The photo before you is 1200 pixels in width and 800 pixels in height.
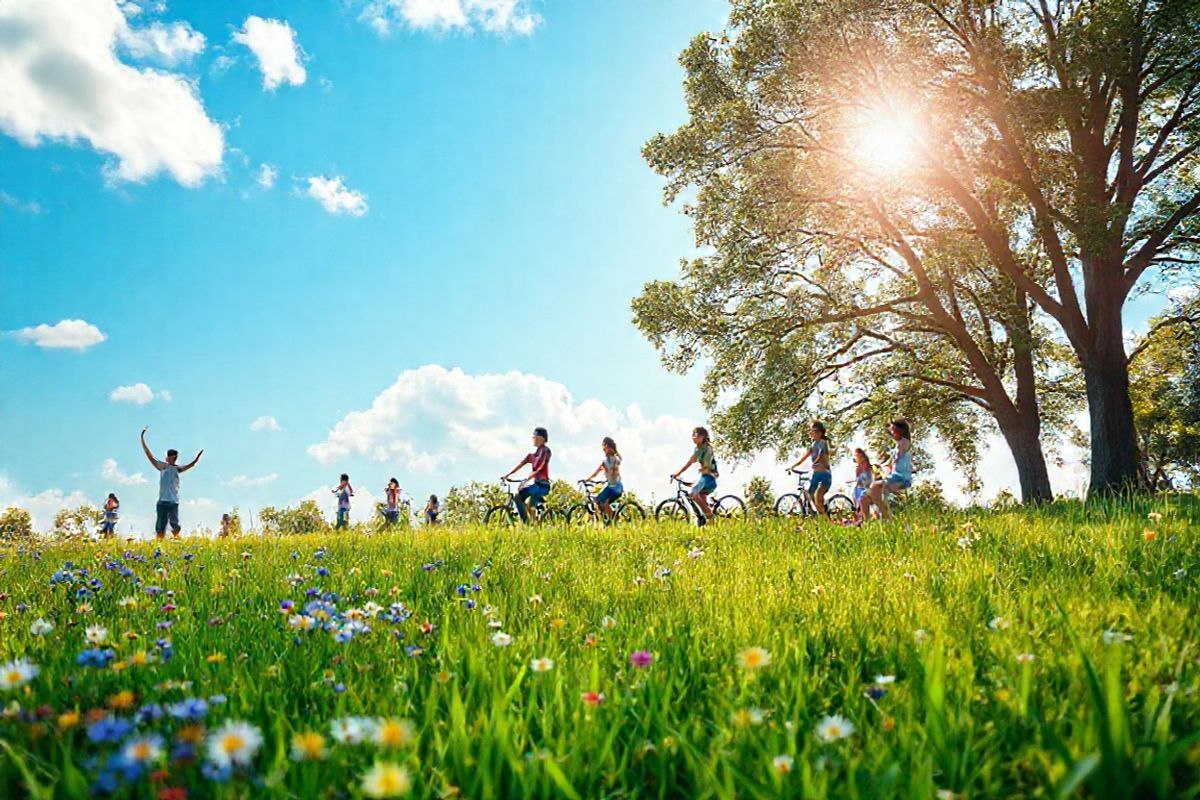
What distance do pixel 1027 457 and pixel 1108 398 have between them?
2.97 m

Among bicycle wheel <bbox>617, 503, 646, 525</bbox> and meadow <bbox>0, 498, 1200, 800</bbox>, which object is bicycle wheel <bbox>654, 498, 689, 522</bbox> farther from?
meadow <bbox>0, 498, 1200, 800</bbox>

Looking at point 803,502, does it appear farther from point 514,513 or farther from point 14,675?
point 14,675

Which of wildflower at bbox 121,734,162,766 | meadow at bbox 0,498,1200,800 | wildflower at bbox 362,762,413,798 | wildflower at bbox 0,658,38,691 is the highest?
wildflower at bbox 0,658,38,691

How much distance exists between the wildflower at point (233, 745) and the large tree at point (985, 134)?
16779mm

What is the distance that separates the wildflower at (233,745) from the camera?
64.3 inches

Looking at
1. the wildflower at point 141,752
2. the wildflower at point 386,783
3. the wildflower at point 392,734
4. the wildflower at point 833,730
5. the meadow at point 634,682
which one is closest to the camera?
the wildflower at point 386,783

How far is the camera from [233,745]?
5.46 ft

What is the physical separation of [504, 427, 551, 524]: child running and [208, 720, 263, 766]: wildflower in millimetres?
12335

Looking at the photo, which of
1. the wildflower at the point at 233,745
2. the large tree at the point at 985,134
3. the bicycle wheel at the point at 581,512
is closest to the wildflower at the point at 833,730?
the wildflower at the point at 233,745

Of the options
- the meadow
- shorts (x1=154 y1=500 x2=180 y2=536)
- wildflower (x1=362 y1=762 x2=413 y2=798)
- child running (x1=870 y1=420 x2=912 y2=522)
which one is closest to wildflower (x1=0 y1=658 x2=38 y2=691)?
the meadow

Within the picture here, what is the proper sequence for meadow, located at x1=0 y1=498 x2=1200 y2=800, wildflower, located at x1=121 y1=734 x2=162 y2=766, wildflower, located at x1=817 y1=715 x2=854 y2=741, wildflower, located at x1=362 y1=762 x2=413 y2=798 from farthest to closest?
wildflower, located at x1=817 y1=715 x2=854 y2=741 < meadow, located at x1=0 y1=498 x2=1200 y2=800 < wildflower, located at x1=121 y1=734 x2=162 y2=766 < wildflower, located at x1=362 y1=762 x2=413 y2=798

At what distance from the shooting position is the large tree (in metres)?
14.9

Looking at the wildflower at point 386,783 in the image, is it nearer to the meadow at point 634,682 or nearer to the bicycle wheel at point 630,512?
the meadow at point 634,682

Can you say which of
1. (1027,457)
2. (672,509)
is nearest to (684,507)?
(672,509)
